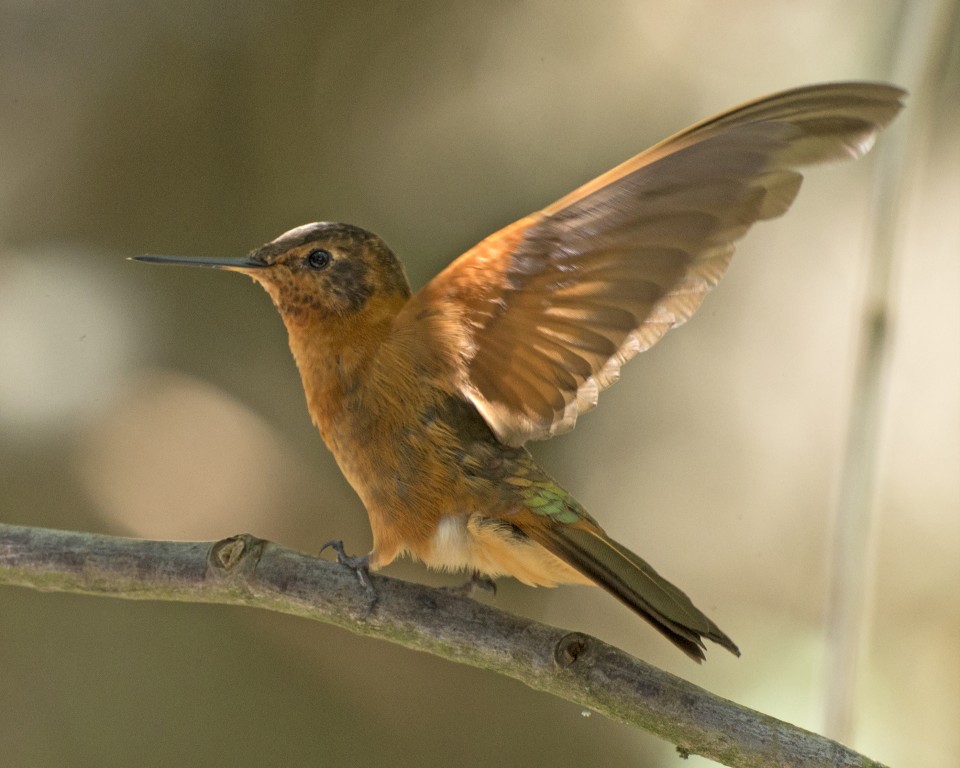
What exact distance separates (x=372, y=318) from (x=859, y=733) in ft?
7.06

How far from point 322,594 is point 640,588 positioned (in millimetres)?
583

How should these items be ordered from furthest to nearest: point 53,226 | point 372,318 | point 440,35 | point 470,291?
point 440,35 < point 53,226 < point 372,318 < point 470,291

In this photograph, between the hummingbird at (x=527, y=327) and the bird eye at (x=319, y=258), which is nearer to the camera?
the hummingbird at (x=527, y=327)

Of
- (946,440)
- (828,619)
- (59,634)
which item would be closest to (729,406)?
(946,440)

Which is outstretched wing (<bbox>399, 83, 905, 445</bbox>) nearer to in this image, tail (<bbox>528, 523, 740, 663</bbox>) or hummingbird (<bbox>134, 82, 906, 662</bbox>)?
hummingbird (<bbox>134, 82, 906, 662</bbox>)

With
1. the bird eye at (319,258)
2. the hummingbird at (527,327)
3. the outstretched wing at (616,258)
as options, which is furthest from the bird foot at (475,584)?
the bird eye at (319,258)

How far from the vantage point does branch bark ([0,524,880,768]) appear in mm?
2008

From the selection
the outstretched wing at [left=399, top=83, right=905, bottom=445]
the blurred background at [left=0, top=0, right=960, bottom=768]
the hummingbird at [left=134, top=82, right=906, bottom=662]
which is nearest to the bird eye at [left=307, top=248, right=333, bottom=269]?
the hummingbird at [left=134, top=82, right=906, bottom=662]

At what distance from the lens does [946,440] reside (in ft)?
14.1

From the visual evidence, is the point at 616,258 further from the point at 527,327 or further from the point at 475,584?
the point at 475,584

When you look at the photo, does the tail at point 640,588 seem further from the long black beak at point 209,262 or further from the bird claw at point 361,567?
the long black beak at point 209,262

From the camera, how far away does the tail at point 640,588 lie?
200 centimetres

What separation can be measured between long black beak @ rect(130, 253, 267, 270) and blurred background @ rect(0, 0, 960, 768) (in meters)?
1.31

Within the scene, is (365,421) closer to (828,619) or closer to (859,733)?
(828,619)
